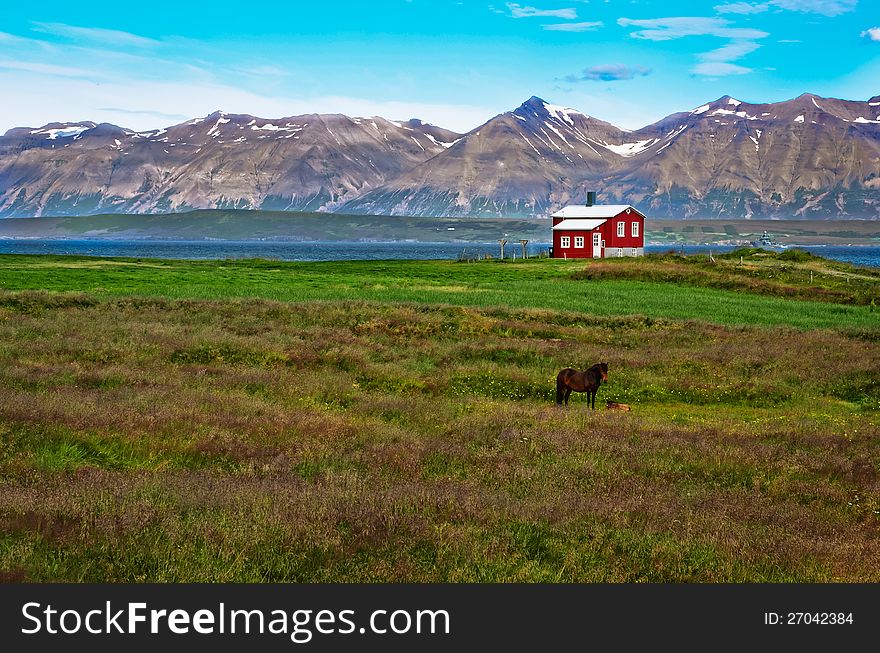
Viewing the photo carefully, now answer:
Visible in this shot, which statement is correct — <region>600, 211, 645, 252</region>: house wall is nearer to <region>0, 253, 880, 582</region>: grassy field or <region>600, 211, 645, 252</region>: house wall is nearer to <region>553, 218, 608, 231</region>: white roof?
<region>553, 218, 608, 231</region>: white roof

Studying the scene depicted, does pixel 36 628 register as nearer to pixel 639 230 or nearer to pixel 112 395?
pixel 112 395

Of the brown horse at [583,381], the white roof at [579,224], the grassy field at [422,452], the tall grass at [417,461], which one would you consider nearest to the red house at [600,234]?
the white roof at [579,224]

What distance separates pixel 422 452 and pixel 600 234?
361 feet

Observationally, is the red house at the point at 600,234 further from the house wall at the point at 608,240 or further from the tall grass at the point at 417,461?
the tall grass at the point at 417,461

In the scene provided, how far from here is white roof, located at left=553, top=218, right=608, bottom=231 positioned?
120319 millimetres

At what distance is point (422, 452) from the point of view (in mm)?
15164

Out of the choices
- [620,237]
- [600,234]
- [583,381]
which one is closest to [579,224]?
[600,234]

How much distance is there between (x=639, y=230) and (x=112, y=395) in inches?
4541

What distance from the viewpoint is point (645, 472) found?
14.6 meters

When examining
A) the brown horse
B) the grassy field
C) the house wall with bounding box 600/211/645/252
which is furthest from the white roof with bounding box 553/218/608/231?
the brown horse

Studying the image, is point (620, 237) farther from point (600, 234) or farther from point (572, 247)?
point (572, 247)

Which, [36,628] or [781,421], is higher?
[36,628]

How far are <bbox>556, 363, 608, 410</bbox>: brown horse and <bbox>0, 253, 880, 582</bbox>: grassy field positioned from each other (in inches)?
Result: 31.0

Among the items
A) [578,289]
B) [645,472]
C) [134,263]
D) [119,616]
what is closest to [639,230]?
[578,289]
